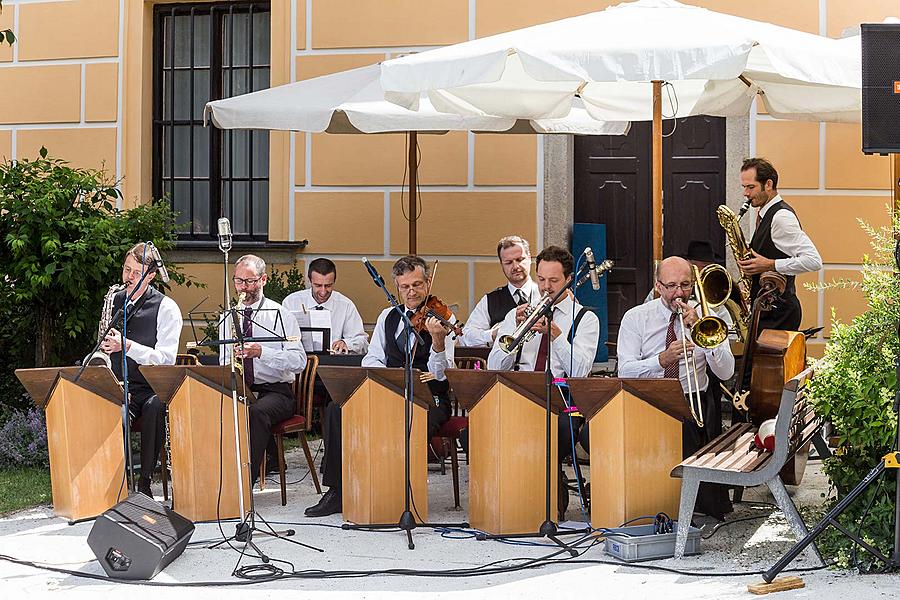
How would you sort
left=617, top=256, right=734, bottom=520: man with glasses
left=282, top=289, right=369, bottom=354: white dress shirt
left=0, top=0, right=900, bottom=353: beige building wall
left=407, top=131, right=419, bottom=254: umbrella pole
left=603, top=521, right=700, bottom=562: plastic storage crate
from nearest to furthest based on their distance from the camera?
1. left=603, top=521, right=700, bottom=562: plastic storage crate
2. left=617, top=256, right=734, bottom=520: man with glasses
3. left=282, top=289, right=369, bottom=354: white dress shirt
4. left=407, top=131, right=419, bottom=254: umbrella pole
5. left=0, top=0, right=900, bottom=353: beige building wall

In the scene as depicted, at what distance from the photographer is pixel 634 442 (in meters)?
5.58

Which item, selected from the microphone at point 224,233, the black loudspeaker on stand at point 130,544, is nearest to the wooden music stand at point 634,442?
the microphone at point 224,233

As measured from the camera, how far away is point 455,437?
22.1 ft

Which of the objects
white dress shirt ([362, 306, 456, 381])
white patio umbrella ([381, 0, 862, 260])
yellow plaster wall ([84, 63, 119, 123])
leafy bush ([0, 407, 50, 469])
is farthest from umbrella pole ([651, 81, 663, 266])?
yellow plaster wall ([84, 63, 119, 123])

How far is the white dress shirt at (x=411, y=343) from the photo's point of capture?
6.68 m

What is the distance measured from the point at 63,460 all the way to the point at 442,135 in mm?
4732

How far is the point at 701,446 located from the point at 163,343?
10.5 ft

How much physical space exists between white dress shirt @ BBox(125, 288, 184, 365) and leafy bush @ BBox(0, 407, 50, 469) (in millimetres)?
1412

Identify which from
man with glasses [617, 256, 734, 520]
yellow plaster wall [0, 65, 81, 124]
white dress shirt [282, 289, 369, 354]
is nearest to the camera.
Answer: man with glasses [617, 256, 734, 520]

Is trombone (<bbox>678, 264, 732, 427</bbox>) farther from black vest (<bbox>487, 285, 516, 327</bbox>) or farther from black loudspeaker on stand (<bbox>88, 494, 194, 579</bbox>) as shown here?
black loudspeaker on stand (<bbox>88, 494, 194, 579</bbox>)

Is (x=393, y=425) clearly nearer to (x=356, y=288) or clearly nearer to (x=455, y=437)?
(x=455, y=437)

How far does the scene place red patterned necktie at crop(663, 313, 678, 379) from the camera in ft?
20.4

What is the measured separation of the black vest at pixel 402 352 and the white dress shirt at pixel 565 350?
406 millimetres

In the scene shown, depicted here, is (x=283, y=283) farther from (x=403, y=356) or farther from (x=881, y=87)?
(x=881, y=87)
